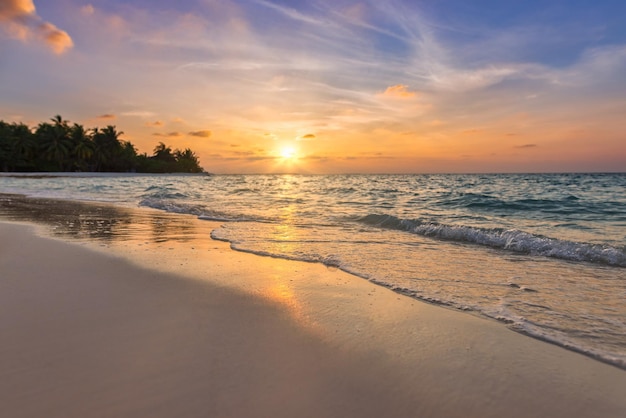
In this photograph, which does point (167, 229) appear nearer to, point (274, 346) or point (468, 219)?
point (274, 346)

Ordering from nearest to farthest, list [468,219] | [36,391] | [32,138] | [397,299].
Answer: [36,391] < [397,299] < [468,219] < [32,138]

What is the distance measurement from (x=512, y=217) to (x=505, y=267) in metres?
→ 8.80

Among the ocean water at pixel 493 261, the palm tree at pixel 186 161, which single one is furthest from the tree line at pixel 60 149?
the ocean water at pixel 493 261

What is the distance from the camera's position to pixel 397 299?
4348mm

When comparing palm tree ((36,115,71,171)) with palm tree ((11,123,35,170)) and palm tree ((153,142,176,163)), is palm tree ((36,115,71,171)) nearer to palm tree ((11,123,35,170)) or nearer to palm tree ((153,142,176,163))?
palm tree ((11,123,35,170))

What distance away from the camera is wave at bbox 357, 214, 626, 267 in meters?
7.05

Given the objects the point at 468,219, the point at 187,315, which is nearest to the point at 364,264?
the point at 187,315

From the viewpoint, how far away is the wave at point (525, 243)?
7.05 m

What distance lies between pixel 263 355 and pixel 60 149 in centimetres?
8816

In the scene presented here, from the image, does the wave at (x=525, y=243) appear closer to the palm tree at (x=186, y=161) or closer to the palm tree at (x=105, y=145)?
the palm tree at (x=105, y=145)

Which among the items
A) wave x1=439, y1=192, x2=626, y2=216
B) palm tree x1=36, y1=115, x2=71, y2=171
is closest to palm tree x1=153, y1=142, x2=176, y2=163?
palm tree x1=36, y1=115, x2=71, y2=171

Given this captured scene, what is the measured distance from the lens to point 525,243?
26.3 feet

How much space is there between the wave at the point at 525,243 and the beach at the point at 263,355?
4.64 m

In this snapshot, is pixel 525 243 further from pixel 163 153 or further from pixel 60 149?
pixel 163 153
